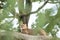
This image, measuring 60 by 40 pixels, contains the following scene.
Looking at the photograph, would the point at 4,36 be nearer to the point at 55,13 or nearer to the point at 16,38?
the point at 16,38

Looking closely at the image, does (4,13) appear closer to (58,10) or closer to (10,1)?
(10,1)

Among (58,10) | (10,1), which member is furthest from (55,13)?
(10,1)

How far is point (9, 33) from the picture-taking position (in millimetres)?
287

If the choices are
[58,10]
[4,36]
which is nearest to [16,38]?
[4,36]

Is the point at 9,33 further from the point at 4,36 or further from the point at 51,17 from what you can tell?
the point at 51,17

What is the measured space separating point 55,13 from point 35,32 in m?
0.07

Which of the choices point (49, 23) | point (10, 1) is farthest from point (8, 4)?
point (49, 23)

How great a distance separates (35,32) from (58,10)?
8 centimetres

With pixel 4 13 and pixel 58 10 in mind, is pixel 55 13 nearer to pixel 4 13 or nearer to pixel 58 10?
pixel 58 10

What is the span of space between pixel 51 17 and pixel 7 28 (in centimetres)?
12

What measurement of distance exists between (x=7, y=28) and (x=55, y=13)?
0.41ft

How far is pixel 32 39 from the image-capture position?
0.33 meters

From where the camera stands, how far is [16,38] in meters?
0.30

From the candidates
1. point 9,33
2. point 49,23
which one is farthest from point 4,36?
point 49,23
